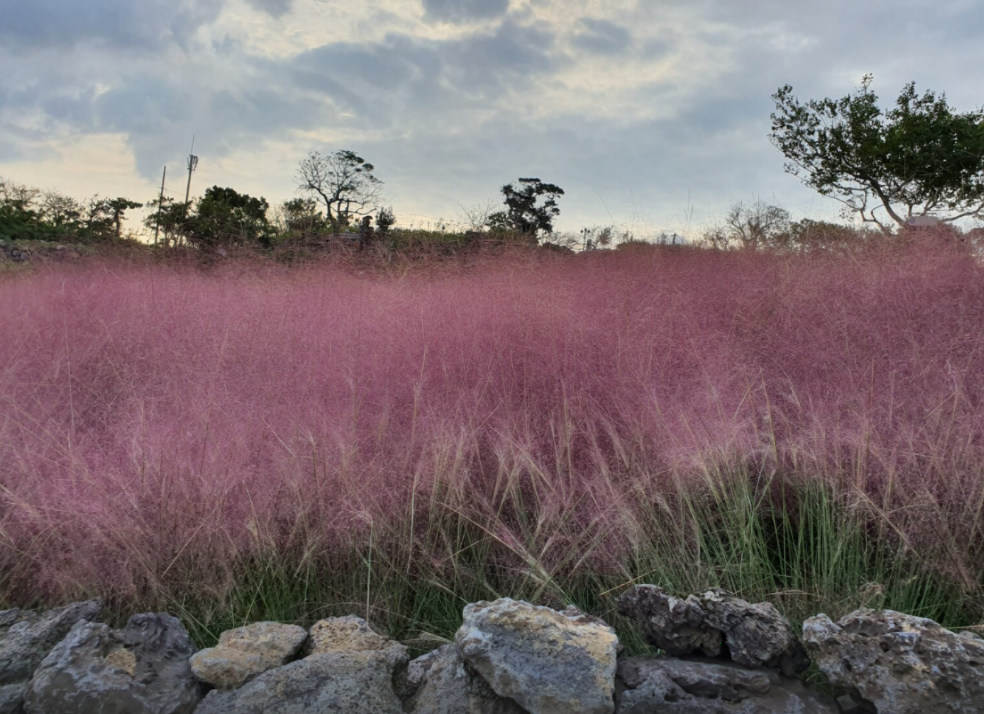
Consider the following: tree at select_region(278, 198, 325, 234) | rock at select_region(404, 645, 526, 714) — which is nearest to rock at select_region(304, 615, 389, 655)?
rock at select_region(404, 645, 526, 714)

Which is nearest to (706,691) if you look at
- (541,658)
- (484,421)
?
(541,658)

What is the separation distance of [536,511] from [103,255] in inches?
247

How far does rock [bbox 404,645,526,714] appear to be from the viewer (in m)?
1.60

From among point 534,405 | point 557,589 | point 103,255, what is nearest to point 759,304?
point 534,405

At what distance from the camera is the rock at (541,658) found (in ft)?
5.03

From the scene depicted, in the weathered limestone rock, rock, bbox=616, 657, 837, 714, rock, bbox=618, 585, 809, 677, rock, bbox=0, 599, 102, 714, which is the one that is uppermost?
rock, bbox=618, 585, 809, 677

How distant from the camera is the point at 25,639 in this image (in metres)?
1.87

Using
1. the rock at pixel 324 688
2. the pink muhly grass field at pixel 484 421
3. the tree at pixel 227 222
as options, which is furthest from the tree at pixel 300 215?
the rock at pixel 324 688

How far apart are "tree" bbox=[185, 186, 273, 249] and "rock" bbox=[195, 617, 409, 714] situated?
5.84 metres

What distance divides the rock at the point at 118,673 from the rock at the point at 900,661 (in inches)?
66.0

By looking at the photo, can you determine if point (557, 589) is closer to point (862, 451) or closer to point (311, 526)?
point (311, 526)

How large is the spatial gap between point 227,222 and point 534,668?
10.7m

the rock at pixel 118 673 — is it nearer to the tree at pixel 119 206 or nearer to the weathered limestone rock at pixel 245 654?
the weathered limestone rock at pixel 245 654

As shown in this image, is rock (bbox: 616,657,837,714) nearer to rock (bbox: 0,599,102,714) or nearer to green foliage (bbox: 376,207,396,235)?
rock (bbox: 0,599,102,714)
